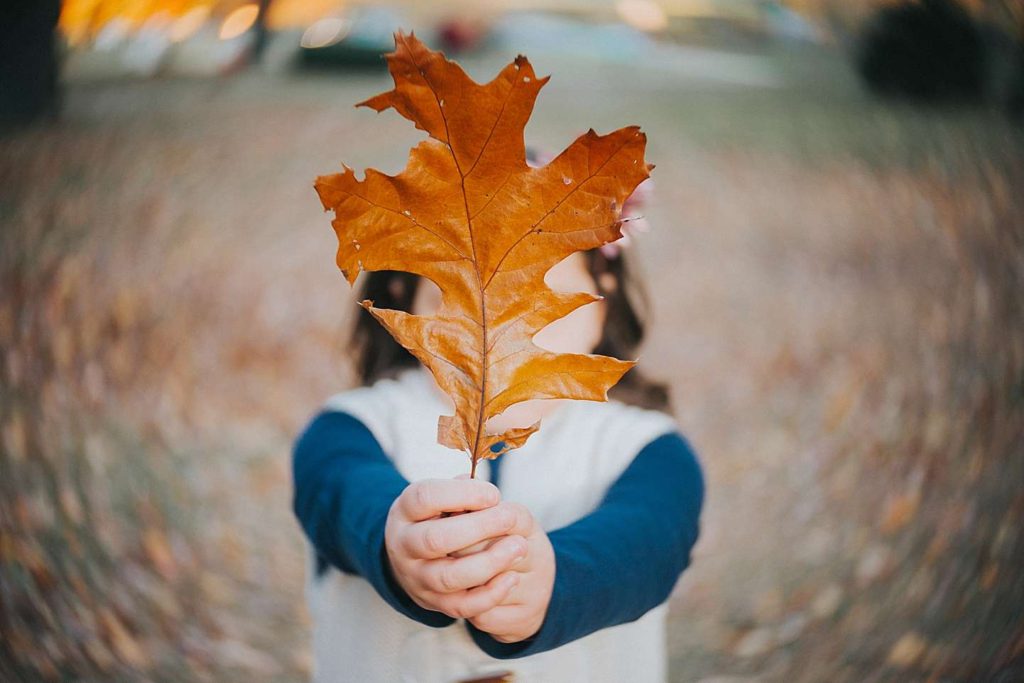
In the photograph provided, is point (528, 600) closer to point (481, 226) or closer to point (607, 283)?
point (481, 226)

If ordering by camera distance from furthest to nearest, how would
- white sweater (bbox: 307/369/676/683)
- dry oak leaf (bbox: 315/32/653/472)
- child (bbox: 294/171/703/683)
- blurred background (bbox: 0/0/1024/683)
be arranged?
blurred background (bbox: 0/0/1024/683)
white sweater (bbox: 307/369/676/683)
child (bbox: 294/171/703/683)
dry oak leaf (bbox: 315/32/653/472)

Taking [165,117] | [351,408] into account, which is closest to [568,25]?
[165,117]

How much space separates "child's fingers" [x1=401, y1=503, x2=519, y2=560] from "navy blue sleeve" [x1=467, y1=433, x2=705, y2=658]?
87 mm

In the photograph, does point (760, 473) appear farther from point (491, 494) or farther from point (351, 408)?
point (491, 494)

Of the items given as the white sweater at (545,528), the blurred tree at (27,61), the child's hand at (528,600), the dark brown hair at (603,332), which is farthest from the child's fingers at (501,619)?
the blurred tree at (27,61)

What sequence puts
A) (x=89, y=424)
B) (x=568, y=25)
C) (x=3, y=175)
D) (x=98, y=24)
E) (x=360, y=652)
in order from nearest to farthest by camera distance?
1. (x=360, y=652)
2. (x=98, y=24)
3. (x=3, y=175)
4. (x=568, y=25)
5. (x=89, y=424)

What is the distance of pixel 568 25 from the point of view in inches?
36.0

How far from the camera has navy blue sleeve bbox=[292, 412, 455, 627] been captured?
368 millimetres

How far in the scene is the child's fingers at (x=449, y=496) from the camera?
277 mm

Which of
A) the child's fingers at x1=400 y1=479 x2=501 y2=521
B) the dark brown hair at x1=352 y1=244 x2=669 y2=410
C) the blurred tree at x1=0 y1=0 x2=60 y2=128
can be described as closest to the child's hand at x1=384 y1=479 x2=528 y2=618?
the child's fingers at x1=400 y1=479 x2=501 y2=521

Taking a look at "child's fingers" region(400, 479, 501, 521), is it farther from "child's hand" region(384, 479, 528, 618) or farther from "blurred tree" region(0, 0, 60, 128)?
"blurred tree" region(0, 0, 60, 128)

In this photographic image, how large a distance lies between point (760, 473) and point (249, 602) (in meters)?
0.64

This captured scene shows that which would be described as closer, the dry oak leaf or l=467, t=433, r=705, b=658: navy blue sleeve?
the dry oak leaf

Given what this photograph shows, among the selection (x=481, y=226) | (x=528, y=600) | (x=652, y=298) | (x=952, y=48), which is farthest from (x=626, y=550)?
(x=652, y=298)
